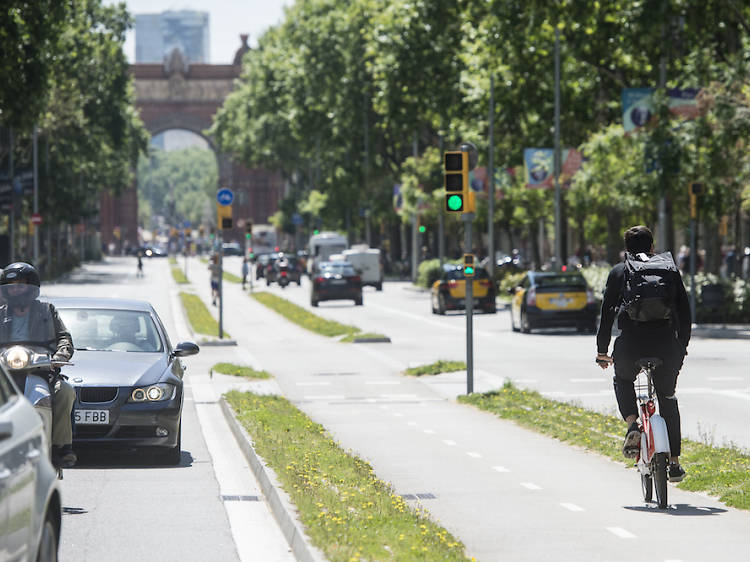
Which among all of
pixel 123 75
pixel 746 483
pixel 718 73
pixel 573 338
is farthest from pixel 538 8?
pixel 123 75

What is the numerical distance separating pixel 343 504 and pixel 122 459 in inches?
165

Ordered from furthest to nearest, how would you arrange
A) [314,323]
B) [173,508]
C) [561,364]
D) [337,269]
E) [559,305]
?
[337,269] < [314,323] < [559,305] < [561,364] < [173,508]

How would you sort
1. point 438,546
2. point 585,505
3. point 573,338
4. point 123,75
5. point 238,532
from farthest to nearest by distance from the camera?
point 123,75 → point 573,338 → point 585,505 → point 238,532 → point 438,546

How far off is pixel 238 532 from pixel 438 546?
1815 millimetres

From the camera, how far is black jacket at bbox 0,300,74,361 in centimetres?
979

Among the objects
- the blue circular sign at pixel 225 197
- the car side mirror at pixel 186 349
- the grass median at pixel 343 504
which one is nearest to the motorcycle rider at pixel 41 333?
the grass median at pixel 343 504

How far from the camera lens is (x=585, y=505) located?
9.88 metres

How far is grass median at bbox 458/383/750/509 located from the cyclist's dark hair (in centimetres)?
166

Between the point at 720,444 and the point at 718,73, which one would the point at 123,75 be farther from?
the point at 720,444

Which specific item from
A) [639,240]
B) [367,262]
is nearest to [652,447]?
[639,240]

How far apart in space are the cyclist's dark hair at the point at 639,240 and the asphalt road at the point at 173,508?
2685 millimetres

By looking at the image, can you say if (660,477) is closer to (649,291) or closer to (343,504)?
(649,291)

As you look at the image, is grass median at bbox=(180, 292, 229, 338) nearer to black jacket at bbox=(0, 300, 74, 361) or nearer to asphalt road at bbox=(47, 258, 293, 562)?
asphalt road at bbox=(47, 258, 293, 562)

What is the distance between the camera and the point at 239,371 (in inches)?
917
